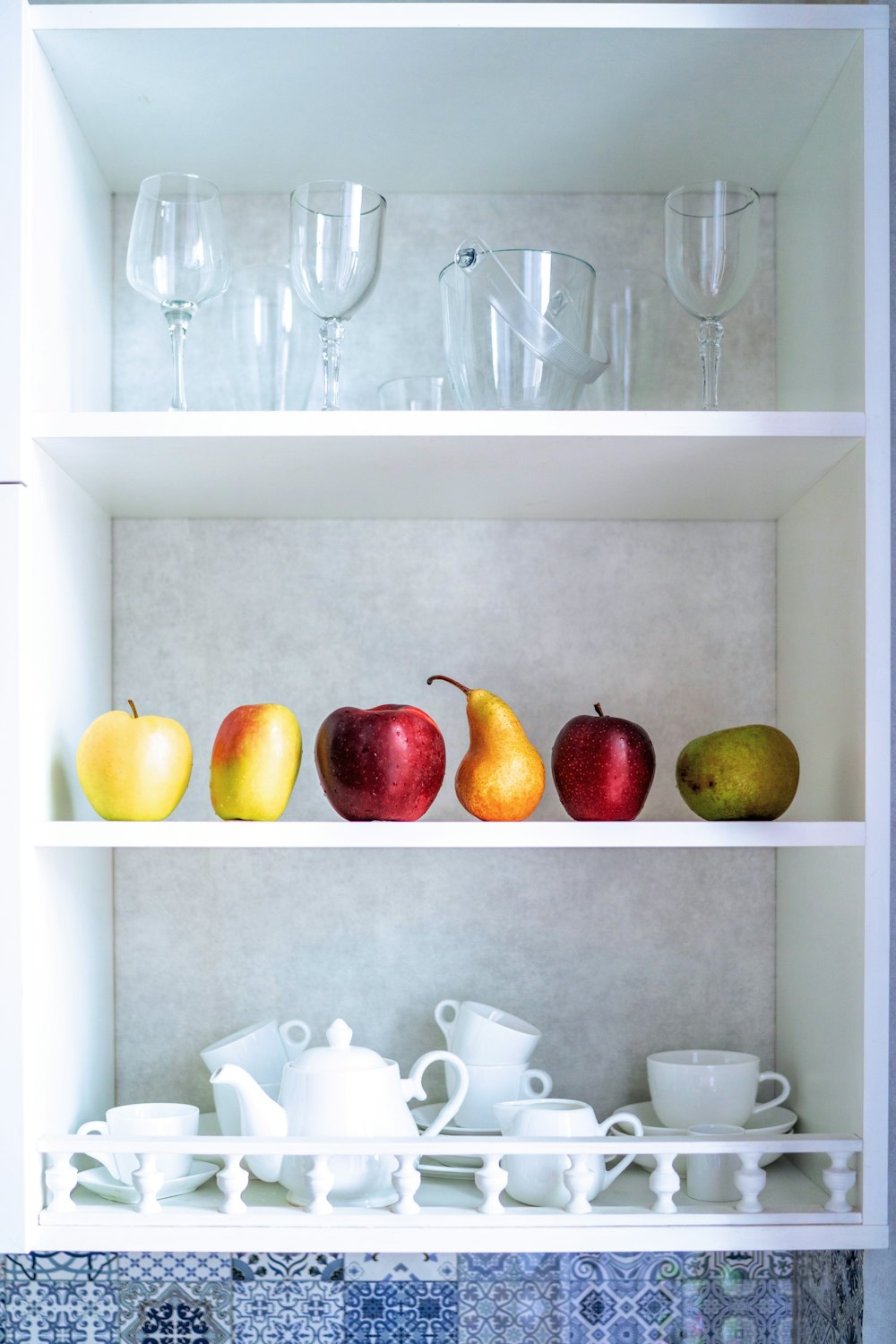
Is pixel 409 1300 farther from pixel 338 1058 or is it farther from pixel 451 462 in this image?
pixel 451 462

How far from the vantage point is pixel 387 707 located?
1.00 m

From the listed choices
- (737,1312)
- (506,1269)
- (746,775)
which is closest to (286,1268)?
(506,1269)

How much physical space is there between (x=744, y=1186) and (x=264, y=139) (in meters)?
1.03

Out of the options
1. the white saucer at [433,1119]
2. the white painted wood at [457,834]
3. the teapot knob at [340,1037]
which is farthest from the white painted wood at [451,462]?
the white saucer at [433,1119]

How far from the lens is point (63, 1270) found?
1141 millimetres

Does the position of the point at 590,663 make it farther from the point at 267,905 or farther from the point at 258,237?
the point at 258,237

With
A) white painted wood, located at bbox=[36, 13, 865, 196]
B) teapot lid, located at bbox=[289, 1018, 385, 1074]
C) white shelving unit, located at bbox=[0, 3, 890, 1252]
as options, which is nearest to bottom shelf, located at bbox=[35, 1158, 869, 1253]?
white shelving unit, located at bbox=[0, 3, 890, 1252]

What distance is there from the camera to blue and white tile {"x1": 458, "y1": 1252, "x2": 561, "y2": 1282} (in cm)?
114

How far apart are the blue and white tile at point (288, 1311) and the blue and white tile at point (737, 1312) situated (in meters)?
0.34

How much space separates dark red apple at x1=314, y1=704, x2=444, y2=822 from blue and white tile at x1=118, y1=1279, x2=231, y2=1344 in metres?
0.53

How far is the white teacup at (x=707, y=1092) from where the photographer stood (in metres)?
1.05

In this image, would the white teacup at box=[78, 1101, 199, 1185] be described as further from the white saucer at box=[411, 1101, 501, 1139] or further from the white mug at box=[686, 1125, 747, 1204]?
the white mug at box=[686, 1125, 747, 1204]

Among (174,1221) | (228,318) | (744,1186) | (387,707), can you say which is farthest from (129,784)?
(744,1186)

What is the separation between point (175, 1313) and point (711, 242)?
111 centimetres
